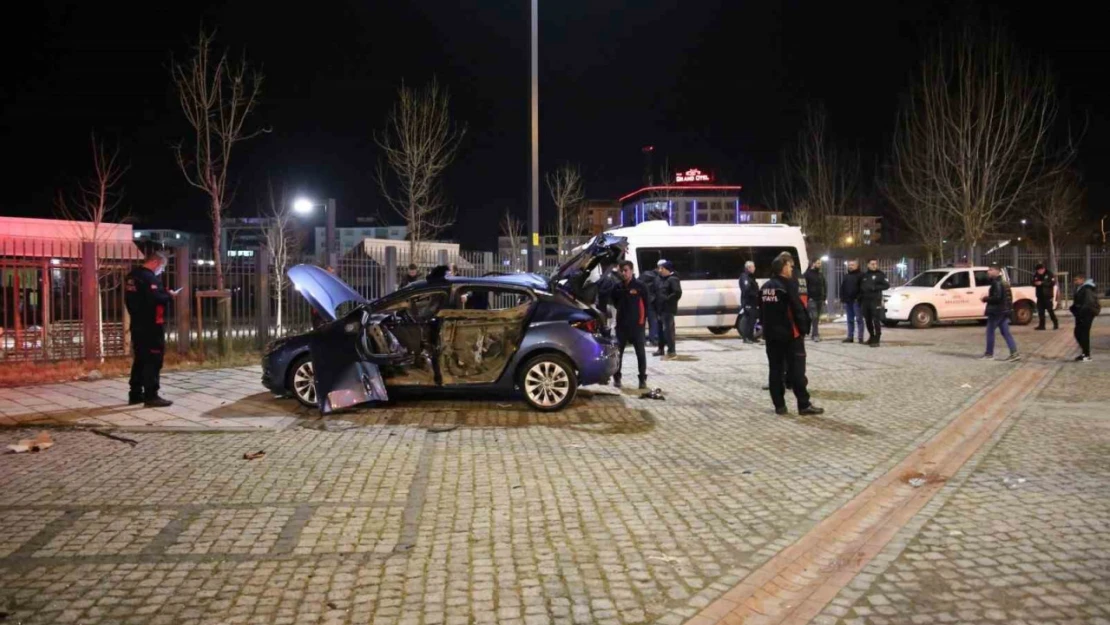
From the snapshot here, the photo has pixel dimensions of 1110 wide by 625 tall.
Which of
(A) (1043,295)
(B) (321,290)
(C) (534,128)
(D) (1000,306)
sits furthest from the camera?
(A) (1043,295)

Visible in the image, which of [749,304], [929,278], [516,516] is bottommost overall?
[516,516]

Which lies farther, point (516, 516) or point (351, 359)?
point (351, 359)

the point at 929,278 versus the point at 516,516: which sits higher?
the point at 929,278

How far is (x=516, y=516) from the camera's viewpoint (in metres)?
5.42

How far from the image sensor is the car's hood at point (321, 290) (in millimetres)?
9750

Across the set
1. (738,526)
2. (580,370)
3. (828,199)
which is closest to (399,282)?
(580,370)

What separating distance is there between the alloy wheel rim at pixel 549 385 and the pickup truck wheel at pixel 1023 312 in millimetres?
17636

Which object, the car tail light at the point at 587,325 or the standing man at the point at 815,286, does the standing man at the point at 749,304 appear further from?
the car tail light at the point at 587,325

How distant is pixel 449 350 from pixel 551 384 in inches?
49.0

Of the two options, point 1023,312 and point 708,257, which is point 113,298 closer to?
point 708,257

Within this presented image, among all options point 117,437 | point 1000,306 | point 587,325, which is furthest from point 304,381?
point 1000,306

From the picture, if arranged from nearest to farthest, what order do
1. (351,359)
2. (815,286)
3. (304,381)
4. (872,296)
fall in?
(351,359)
(304,381)
(872,296)
(815,286)

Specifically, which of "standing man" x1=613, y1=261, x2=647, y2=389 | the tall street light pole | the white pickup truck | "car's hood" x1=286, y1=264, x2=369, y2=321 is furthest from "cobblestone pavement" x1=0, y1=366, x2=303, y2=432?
the white pickup truck

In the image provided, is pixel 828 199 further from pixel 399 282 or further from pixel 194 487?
pixel 194 487
